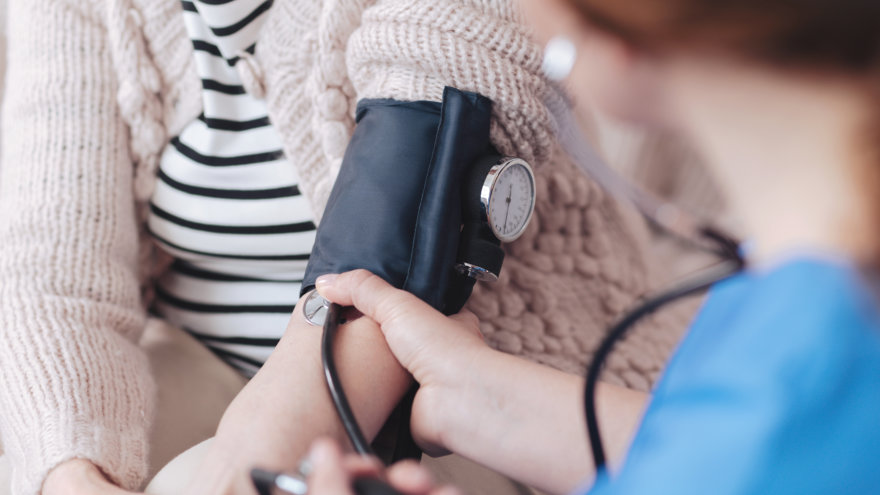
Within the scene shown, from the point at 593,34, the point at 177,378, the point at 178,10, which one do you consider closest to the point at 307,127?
the point at 178,10

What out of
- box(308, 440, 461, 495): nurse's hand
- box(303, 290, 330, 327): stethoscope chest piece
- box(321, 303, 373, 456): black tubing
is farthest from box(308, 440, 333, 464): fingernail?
box(303, 290, 330, 327): stethoscope chest piece

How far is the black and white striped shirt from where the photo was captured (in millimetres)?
724

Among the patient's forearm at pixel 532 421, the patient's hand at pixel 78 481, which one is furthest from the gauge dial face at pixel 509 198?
the patient's hand at pixel 78 481

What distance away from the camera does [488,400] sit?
537mm

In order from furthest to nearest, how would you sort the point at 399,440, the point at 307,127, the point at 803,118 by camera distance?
the point at 307,127
the point at 399,440
the point at 803,118

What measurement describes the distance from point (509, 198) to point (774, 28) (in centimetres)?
36

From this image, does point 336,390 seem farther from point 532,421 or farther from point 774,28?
point 774,28

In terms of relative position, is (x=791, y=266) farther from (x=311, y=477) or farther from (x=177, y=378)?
(x=177, y=378)

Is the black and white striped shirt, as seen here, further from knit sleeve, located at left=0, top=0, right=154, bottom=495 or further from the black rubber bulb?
the black rubber bulb

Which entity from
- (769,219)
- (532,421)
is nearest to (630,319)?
(769,219)

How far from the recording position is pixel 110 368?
0.67 m

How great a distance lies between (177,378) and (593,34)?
0.63 m

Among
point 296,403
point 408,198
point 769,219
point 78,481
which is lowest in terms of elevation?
point 78,481

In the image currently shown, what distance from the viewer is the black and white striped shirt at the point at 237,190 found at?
724 mm
